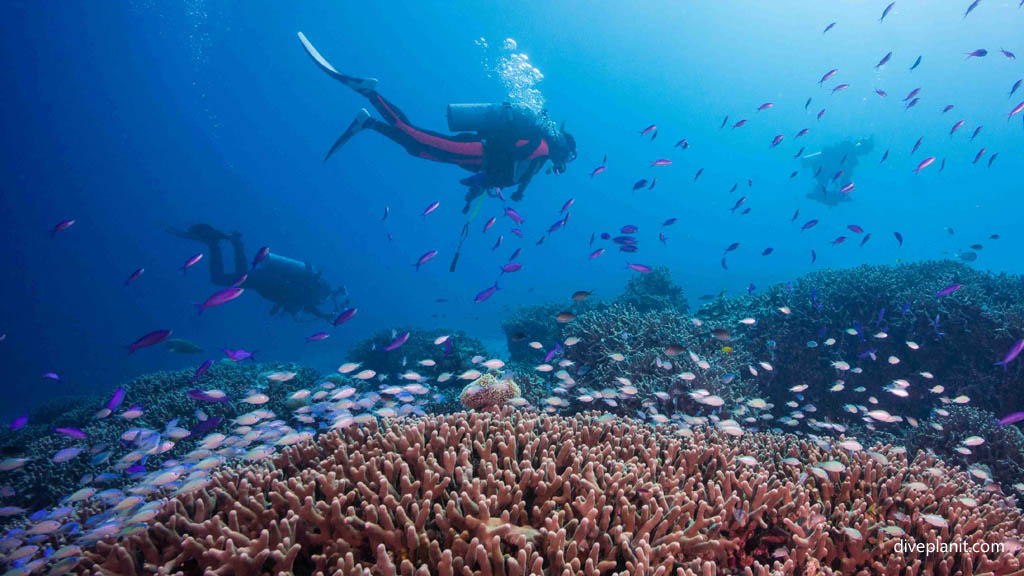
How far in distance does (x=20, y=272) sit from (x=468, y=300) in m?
66.8

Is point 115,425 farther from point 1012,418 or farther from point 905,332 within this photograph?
point 905,332

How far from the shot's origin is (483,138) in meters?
11.6

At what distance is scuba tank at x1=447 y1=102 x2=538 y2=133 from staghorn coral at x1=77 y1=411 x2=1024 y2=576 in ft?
31.8

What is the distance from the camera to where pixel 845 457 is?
3.61 metres

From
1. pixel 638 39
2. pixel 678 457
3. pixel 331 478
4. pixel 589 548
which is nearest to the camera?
pixel 589 548

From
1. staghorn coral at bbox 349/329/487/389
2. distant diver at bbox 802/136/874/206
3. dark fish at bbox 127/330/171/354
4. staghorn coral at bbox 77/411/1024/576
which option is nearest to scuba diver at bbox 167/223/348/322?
staghorn coral at bbox 349/329/487/389

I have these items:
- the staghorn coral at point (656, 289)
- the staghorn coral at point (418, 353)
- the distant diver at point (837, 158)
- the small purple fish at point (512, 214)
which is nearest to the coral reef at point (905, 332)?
the staghorn coral at point (656, 289)

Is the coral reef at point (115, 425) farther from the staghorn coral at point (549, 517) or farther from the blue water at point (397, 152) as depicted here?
the blue water at point (397, 152)

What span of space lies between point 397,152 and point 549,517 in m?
101

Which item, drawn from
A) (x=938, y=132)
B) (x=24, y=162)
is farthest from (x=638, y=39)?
(x=24, y=162)

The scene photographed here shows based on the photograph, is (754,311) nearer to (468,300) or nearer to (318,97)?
(468,300)

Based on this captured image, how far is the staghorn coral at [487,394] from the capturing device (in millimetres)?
5949

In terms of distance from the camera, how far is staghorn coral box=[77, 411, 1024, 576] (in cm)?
204

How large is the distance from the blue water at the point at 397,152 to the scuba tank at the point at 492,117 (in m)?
24.6
